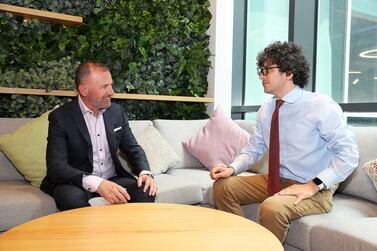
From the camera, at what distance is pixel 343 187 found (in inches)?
96.9

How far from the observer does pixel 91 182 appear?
2.06 metres

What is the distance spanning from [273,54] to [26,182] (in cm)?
182

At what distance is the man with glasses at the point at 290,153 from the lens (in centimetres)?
198

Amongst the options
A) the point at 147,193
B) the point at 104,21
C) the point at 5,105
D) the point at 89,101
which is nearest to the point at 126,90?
the point at 104,21

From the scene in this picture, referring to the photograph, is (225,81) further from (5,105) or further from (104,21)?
(5,105)

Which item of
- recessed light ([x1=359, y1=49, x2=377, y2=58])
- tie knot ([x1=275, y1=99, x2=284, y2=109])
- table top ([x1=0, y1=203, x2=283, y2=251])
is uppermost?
recessed light ([x1=359, y1=49, x2=377, y2=58])

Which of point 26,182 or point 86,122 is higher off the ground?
point 86,122

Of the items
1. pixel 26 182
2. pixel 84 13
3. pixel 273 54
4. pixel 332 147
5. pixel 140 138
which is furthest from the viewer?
pixel 84 13

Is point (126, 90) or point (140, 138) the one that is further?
point (126, 90)

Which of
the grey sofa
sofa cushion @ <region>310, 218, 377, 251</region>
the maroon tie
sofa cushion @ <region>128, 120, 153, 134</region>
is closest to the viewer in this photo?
sofa cushion @ <region>310, 218, 377, 251</region>

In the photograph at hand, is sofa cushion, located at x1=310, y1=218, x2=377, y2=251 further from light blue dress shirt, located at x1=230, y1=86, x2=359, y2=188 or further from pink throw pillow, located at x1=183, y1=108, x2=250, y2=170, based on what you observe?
pink throw pillow, located at x1=183, y1=108, x2=250, y2=170

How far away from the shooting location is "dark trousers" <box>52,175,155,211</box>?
6.83 ft

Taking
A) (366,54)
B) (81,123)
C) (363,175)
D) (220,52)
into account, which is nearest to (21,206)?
(81,123)

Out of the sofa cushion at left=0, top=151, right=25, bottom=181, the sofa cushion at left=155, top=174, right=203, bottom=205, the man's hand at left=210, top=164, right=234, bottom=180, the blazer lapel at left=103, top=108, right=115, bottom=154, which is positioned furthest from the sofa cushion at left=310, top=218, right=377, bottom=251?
the sofa cushion at left=0, top=151, right=25, bottom=181
